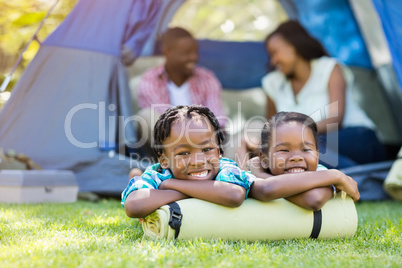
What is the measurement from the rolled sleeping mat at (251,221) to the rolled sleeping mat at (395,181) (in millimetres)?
1314

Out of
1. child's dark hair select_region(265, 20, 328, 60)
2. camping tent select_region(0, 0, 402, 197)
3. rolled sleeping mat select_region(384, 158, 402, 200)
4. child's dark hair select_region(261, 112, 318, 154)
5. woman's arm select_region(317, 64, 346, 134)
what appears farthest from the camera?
child's dark hair select_region(265, 20, 328, 60)

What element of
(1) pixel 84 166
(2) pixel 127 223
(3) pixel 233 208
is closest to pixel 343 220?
(3) pixel 233 208

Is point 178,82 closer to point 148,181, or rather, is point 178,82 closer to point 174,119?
point 174,119

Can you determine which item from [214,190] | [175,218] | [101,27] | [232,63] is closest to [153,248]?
[175,218]

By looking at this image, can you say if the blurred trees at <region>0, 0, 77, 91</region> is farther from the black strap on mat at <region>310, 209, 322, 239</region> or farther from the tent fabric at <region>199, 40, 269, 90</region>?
the black strap on mat at <region>310, 209, 322, 239</region>

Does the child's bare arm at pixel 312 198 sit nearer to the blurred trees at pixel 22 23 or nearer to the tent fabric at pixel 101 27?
the tent fabric at pixel 101 27

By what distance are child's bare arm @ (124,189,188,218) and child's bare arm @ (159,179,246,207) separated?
56 millimetres

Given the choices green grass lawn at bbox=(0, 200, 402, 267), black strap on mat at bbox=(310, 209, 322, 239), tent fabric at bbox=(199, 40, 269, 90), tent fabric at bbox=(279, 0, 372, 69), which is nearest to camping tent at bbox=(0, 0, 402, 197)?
tent fabric at bbox=(199, 40, 269, 90)

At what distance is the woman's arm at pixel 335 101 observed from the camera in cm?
347

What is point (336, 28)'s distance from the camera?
4.39 metres

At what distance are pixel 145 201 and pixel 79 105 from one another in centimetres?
183

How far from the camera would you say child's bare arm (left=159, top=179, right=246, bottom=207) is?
168 cm

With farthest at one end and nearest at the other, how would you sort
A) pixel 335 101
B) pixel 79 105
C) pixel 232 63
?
pixel 232 63 → pixel 335 101 → pixel 79 105

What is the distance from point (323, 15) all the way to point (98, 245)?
11.7 ft
